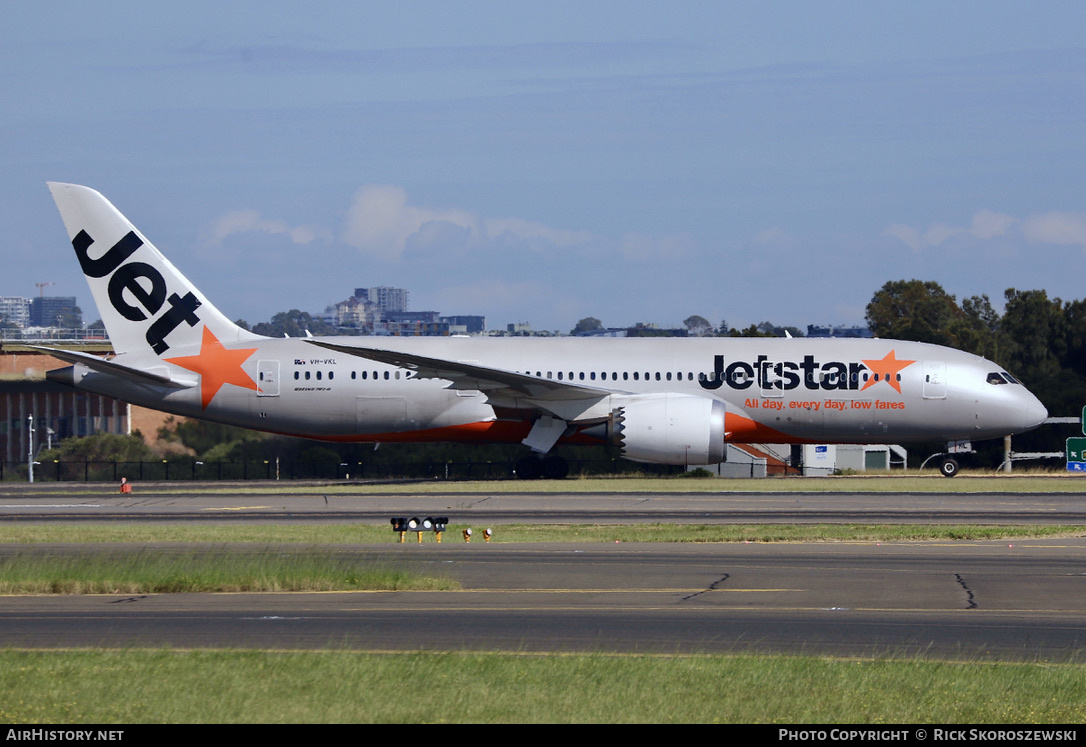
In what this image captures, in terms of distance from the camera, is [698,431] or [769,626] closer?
[769,626]

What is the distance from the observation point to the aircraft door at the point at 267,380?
39094mm

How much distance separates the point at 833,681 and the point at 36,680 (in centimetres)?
717

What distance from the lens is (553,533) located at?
79.3ft

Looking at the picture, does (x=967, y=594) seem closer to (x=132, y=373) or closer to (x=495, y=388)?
(x=495, y=388)

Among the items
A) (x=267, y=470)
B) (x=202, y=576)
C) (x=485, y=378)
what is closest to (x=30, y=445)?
(x=267, y=470)

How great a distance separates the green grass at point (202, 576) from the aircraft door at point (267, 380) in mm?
20199

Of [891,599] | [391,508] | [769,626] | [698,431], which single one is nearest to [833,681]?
[769,626]

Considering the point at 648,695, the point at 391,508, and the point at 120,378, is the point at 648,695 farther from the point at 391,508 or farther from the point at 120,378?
the point at 120,378

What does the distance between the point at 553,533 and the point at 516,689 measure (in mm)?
13632

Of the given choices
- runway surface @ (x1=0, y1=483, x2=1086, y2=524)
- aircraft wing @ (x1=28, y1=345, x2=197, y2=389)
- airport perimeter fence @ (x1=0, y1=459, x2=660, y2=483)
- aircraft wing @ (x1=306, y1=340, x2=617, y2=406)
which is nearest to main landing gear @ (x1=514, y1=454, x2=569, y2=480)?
aircraft wing @ (x1=306, y1=340, x2=617, y2=406)

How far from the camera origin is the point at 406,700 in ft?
33.3

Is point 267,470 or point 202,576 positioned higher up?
point 202,576

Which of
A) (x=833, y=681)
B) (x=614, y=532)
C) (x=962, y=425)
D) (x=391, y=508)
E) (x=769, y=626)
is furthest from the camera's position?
(x=962, y=425)

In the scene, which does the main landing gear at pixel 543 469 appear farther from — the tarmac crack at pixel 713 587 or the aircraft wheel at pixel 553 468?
the tarmac crack at pixel 713 587
